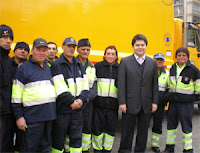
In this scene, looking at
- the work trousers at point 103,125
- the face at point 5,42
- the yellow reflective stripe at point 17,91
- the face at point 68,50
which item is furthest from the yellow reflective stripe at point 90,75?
the face at point 5,42

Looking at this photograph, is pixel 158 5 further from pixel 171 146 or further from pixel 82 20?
pixel 171 146

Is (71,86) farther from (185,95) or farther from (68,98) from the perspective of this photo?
(185,95)

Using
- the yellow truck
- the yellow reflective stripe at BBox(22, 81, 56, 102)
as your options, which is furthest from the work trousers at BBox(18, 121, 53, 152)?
the yellow truck

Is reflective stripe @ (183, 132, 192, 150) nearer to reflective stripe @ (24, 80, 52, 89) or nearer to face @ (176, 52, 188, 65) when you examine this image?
face @ (176, 52, 188, 65)

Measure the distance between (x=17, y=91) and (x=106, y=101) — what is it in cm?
140

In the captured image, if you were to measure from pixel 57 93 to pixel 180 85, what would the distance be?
214cm

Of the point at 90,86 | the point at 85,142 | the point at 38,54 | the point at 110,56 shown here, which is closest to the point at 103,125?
the point at 85,142

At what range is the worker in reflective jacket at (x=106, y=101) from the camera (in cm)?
318

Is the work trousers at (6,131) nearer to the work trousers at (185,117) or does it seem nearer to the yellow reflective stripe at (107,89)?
the yellow reflective stripe at (107,89)

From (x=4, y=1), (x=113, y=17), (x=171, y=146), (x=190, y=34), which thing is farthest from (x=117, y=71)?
(x=190, y=34)

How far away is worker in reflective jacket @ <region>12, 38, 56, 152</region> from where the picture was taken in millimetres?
2284

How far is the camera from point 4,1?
2.88 m

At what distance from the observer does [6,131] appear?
7.82 feet

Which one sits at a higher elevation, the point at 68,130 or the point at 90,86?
the point at 90,86
